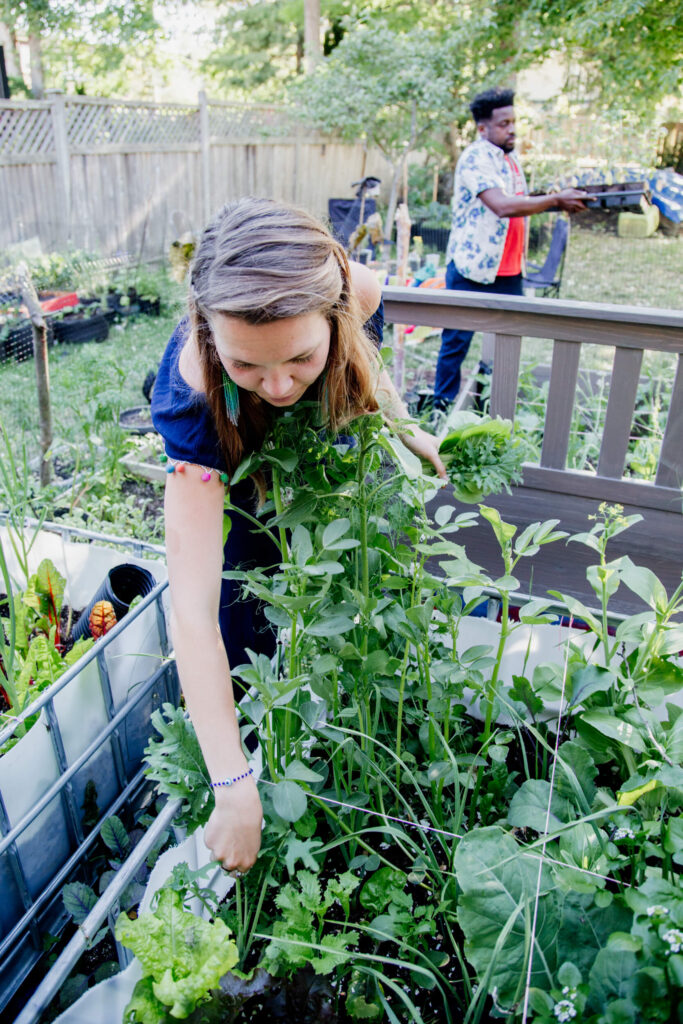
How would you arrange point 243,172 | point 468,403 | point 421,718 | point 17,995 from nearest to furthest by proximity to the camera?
point 421,718 < point 17,995 < point 468,403 < point 243,172

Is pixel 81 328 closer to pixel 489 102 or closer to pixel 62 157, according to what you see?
pixel 62 157

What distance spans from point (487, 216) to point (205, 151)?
726 cm

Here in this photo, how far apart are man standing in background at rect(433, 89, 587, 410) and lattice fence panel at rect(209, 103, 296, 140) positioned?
709 centimetres

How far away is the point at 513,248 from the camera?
405 cm

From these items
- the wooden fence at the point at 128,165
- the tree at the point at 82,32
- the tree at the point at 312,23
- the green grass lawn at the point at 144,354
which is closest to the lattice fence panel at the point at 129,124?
the wooden fence at the point at 128,165

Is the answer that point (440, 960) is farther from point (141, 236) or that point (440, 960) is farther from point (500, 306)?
point (141, 236)

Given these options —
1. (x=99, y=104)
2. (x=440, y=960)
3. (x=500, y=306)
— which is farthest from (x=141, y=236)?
(x=440, y=960)

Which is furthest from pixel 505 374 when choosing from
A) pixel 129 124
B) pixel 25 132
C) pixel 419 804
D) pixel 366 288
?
pixel 129 124

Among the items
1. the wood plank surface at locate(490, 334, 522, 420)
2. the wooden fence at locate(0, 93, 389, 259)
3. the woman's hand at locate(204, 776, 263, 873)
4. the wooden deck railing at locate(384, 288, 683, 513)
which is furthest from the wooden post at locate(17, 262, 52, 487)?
the wooden fence at locate(0, 93, 389, 259)

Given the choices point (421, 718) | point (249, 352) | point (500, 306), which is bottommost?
point (421, 718)

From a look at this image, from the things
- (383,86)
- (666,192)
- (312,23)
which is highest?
(312,23)

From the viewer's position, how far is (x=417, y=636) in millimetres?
1019

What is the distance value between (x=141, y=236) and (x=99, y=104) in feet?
4.58

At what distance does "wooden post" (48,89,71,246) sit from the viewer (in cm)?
755
